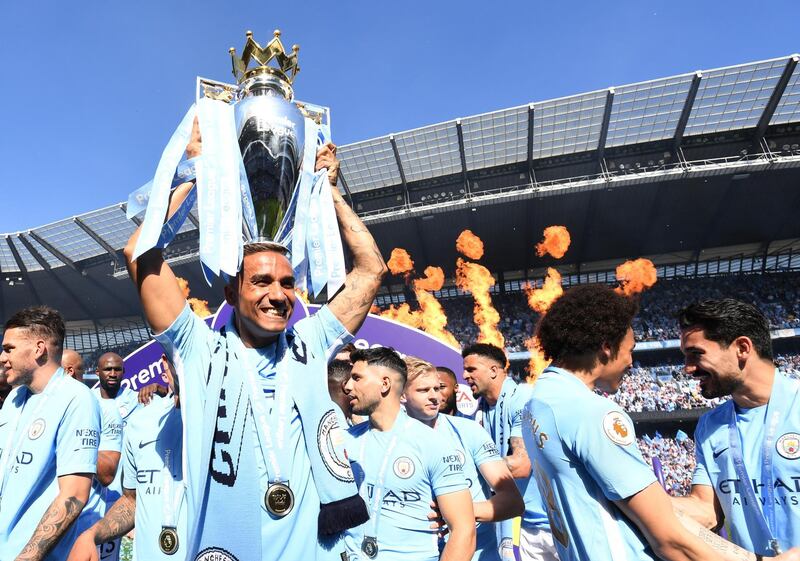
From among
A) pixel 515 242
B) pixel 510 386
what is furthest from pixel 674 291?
pixel 510 386

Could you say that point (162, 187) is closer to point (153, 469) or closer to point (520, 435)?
point (153, 469)

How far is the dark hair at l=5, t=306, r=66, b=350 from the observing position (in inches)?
127

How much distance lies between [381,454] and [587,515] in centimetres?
159

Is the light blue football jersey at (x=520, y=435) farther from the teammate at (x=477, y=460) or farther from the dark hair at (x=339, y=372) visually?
the dark hair at (x=339, y=372)

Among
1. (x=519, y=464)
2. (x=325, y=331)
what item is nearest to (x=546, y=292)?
(x=519, y=464)

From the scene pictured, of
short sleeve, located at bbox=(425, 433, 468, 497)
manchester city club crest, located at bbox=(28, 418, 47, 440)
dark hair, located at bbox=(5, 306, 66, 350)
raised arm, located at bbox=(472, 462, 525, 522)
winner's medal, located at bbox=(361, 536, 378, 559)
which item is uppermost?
dark hair, located at bbox=(5, 306, 66, 350)

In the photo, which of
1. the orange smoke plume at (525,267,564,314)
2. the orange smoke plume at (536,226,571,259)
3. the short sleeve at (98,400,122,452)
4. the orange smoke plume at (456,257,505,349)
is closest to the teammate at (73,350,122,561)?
the short sleeve at (98,400,122,452)

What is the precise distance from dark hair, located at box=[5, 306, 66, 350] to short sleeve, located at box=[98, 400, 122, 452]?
0.95 metres

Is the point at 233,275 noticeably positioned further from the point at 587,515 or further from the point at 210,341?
the point at 587,515

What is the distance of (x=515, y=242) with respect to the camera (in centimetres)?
2736

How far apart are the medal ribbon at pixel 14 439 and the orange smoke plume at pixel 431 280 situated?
26096 millimetres

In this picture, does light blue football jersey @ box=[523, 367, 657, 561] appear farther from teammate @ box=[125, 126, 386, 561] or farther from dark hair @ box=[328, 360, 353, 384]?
dark hair @ box=[328, 360, 353, 384]

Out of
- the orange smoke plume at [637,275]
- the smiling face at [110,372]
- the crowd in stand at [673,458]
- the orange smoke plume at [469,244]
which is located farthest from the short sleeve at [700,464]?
the orange smoke plume at [637,275]

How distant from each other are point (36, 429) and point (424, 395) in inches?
98.1
